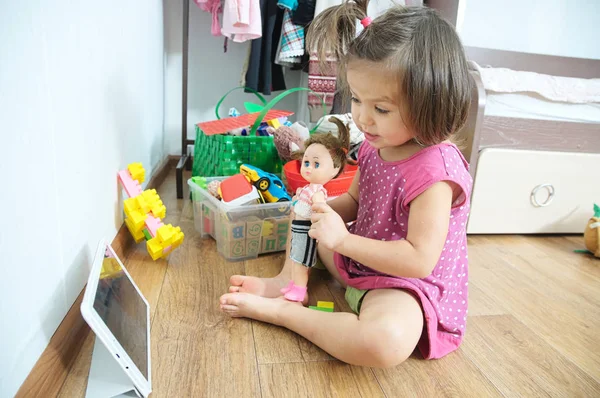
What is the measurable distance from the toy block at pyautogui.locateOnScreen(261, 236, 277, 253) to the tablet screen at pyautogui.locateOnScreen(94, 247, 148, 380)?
371 millimetres

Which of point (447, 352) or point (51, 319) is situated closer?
point (51, 319)

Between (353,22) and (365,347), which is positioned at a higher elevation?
(353,22)

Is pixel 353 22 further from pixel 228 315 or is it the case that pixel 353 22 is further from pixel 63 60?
pixel 228 315

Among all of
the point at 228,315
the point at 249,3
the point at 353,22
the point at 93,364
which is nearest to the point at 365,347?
the point at 228,315

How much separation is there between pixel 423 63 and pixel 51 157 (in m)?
0.55

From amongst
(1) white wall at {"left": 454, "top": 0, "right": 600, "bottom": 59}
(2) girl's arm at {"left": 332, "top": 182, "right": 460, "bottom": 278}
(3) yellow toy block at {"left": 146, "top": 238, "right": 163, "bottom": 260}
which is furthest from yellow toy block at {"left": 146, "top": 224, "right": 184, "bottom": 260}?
(1) white wall at {"left": 454, "top": 0, "right": 600, "bottom": 59}

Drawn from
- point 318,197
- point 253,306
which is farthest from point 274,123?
point 253,306

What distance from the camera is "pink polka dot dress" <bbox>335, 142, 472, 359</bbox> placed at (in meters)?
0.68

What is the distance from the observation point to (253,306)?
0.78 m

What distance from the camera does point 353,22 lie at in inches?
28.5

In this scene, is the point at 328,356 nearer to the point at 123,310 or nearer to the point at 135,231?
the point at 123,310

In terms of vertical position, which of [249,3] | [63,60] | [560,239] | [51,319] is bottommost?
[560,239]

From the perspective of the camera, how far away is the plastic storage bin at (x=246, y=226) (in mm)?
1007

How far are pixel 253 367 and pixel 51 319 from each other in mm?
305
